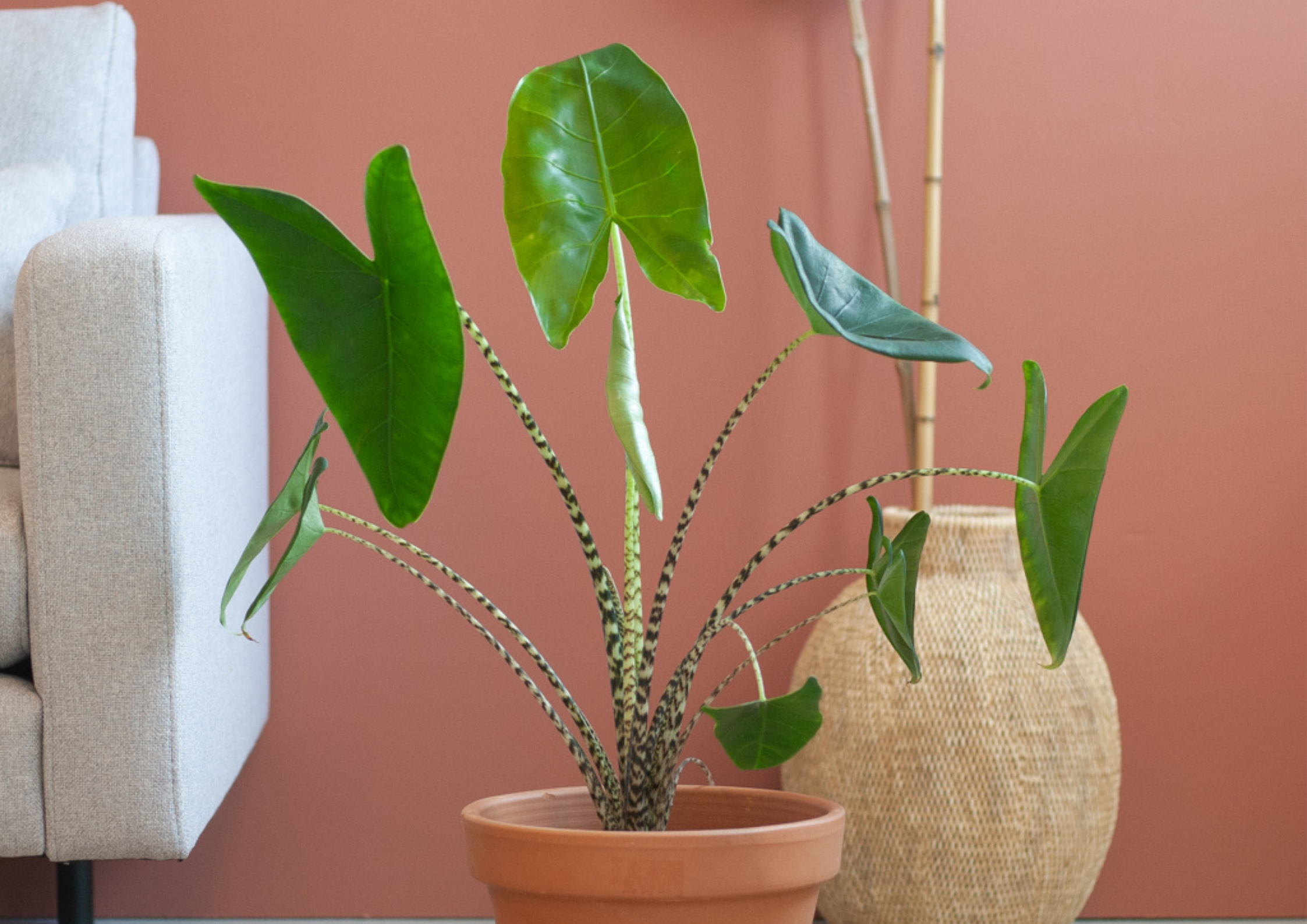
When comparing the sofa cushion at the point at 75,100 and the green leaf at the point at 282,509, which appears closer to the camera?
the green leaf at the point at 282,509

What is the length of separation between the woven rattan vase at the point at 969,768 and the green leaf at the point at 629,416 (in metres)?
0.65

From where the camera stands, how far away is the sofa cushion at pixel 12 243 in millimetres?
1305

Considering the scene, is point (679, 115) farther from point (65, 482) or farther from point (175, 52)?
point (175, 52)

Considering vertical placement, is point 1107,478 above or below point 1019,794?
above

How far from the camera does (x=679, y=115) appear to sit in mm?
883

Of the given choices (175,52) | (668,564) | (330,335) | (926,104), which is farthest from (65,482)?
(926,104)

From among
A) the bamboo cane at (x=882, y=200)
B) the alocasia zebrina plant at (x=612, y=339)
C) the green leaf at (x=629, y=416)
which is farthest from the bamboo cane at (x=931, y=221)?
the green leaf at (x=629, y=416)

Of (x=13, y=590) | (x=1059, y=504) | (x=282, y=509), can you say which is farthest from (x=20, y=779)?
(x=1059, y=504)

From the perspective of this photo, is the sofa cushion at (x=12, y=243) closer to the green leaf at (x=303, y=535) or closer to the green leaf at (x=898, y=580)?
the green leaf at (x=303, y=535)

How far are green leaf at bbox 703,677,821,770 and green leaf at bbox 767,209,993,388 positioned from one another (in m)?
0.29

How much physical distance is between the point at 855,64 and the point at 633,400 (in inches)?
39.6

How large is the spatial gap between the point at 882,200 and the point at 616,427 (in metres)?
0.88

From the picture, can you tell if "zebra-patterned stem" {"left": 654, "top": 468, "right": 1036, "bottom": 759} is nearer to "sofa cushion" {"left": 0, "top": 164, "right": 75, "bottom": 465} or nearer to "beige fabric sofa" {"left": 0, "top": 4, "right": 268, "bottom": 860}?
"beige fabric sofa" {"left": 0, "top": 4, "right": 268, "bottom": 860}

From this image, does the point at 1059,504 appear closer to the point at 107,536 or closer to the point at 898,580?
the point at 898,580
